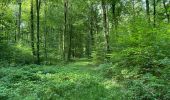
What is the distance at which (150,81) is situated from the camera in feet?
31.0

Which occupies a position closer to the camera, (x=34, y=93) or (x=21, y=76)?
(x=34, y=93)

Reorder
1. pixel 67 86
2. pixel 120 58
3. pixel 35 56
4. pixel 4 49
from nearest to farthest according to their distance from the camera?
1. pixel 67 86
2. pixel 120 58
3. pixel 4 49
4. pixel 35 56

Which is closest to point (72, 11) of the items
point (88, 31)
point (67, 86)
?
point (88, 31)

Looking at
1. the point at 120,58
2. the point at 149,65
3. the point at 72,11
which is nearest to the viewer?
the point at 149,65

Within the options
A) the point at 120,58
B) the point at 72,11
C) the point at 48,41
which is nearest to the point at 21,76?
the point at 120,58

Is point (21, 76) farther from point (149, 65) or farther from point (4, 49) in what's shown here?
point (4, 49)

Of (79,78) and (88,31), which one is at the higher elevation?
(88,31)

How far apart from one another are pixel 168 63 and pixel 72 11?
33.5 metres

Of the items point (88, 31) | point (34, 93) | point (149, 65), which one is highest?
point (88, 31)

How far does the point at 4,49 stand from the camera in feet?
72.2

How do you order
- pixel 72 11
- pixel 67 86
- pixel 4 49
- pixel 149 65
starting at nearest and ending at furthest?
1. pixel 67 86
2. pixel 149 65
3. pixel 4 49
4. pixel 72 11

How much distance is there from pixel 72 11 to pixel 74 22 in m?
1.84

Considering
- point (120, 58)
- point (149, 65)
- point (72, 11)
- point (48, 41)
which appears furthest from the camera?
point (48, 41)

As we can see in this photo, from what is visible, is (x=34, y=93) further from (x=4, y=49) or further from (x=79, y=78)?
(x=4, y=49)
